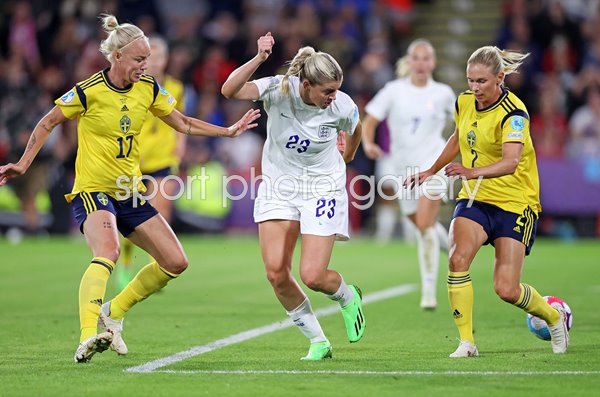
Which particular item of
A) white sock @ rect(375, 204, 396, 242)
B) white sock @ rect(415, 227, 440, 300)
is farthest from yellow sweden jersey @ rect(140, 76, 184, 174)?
white sock @ rect(375, 204, 396, 242)

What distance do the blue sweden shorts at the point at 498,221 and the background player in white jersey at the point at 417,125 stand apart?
347 cm

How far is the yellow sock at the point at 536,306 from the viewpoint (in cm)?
783

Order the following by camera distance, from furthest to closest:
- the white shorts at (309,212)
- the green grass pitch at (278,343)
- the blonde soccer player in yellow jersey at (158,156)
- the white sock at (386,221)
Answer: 1. the white sock at (386,221)
2. the blonde soccer player in yellow jersey at (158,156)
3. the white shorts at (309,212)
4. the green grass pitch at (278,343)

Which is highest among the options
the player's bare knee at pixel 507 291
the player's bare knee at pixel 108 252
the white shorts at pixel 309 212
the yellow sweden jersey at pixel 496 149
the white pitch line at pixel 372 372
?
the yellow sweden jersey at pixel 496 149

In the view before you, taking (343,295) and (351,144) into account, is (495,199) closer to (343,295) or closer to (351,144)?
(351,144)

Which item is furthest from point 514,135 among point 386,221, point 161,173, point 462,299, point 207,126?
point 386,221

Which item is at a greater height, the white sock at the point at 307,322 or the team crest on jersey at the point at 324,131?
the team crest on jersey at the point at 324,131

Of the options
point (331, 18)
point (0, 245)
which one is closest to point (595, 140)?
point (331, 18)

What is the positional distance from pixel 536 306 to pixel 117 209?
2991mm

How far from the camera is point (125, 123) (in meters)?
7.98

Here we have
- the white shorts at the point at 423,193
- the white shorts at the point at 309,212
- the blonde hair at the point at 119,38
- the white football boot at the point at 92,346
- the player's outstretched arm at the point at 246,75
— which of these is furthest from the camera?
the white shorts at the point at 423,193

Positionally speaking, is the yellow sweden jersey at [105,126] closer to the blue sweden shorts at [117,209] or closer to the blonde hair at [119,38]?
the blue sweden shorts at [117,209]

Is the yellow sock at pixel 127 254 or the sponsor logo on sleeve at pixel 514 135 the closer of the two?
the sponsor logo on sleeve at pixel 514 135

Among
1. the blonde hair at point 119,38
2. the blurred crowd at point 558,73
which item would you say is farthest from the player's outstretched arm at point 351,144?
the blurred crowd at point 558,73
